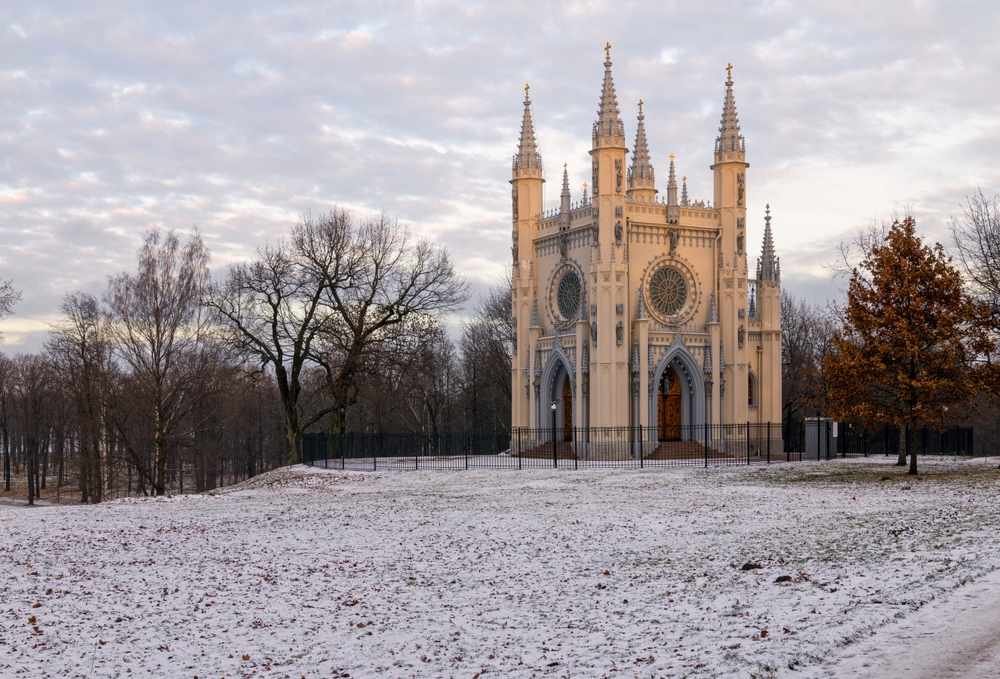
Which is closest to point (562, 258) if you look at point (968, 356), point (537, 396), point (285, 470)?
point (537, 396)

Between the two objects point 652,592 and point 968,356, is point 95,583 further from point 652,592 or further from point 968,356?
point 968,356

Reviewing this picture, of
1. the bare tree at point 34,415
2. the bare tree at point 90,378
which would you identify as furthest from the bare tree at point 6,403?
the bare tree at point 90,378

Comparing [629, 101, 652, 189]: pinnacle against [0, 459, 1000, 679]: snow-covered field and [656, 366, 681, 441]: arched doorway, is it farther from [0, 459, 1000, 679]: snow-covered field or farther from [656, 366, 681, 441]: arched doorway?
[0, 459, 1000, 679]: snow-covered field

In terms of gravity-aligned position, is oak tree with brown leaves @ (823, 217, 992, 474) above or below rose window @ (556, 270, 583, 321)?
below

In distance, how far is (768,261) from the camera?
5103cm

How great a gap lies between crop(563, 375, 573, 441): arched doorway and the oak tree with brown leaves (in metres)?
18.3

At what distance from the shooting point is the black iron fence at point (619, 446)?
130 feet

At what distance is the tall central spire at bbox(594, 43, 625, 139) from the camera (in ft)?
146

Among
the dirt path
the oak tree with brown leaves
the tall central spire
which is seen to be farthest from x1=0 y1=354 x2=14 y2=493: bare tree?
the dirt path

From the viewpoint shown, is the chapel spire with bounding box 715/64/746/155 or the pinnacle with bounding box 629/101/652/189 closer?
the chapel spire with bounding box 715/64/746/155

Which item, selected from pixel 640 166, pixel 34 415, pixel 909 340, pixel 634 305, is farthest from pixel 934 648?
pixel 34 415

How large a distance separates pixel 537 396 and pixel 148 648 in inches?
1433

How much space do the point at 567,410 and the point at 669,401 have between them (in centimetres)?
467

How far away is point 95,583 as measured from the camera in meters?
14.4
